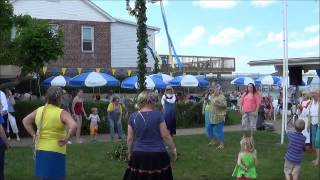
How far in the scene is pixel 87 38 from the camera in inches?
1390

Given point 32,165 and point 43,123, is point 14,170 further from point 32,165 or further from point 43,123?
point 43,123

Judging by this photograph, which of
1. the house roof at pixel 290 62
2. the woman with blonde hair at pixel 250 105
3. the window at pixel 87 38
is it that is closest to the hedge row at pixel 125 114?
the house roof at pixel 290 62

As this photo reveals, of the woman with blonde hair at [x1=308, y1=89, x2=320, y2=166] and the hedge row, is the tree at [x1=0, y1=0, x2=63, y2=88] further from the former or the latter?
the woman with blonde hair at [x1=308, y1=89, x2=320, y2=166]

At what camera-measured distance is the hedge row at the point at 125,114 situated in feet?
60.4

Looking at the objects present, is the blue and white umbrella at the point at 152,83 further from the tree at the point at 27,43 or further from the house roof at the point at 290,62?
the tree at the point at 27,43

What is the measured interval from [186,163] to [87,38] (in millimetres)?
24374

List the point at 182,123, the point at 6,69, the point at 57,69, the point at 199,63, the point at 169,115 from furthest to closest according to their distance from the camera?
1. the point at 199,63
2. the point at 57,69
3. the point at 182,123
4. the point at 169,115
5. the point at 6,69

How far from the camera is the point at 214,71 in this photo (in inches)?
1743

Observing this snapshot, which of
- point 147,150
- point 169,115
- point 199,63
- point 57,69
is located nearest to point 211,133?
point 169,115

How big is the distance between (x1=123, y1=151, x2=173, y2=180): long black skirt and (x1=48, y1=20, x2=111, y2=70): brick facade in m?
27.4

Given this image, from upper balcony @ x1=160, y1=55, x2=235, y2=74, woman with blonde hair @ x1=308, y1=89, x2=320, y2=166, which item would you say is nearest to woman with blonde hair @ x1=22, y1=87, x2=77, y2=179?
woman with blonde hair @ x1=308, y1=89, x2=320, y2=166

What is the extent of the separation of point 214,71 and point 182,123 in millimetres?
21997

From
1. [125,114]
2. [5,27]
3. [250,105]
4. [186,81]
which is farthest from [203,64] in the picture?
[250,105]

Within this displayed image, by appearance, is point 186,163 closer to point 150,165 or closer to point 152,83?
point 150,165
